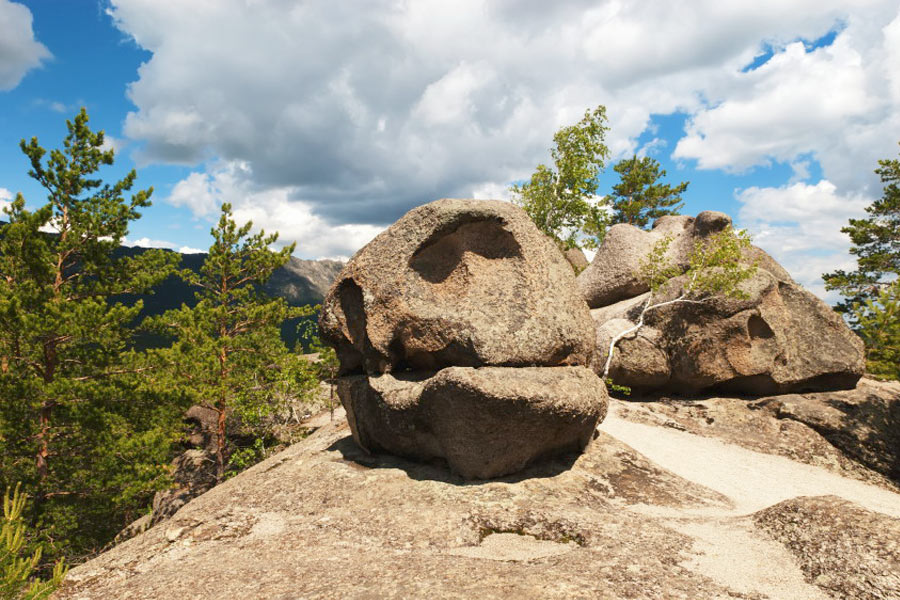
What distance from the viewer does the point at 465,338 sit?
9805 mm

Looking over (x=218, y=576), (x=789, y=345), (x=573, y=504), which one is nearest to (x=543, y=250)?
(x=573, y=504)

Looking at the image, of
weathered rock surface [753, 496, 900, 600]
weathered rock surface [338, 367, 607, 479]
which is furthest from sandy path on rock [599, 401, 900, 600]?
weathered rock surface [338, 367, 607, 479]

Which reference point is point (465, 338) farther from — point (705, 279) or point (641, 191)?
point (641, 191)

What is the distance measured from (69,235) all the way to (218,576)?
14.2m

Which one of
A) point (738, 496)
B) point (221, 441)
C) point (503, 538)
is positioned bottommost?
point (221, 441)

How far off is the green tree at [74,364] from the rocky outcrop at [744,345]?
1710 centimetres

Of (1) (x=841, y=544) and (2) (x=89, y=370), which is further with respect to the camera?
(2) (x=89, y=370)

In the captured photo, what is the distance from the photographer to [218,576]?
6.13 m

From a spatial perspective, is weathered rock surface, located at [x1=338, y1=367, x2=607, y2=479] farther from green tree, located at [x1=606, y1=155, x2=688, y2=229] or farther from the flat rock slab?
green tree, located at [x1=606, y1=155, x2=688, y2=229]

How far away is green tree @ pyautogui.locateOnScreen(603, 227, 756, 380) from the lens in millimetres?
17562

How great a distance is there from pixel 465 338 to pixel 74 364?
570 inches

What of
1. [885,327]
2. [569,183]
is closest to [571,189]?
[569,183]

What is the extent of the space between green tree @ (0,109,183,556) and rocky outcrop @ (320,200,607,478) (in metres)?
8.65

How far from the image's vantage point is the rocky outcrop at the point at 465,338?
919 cm
